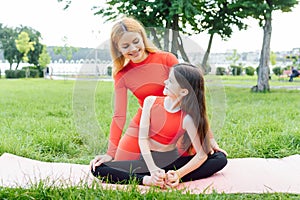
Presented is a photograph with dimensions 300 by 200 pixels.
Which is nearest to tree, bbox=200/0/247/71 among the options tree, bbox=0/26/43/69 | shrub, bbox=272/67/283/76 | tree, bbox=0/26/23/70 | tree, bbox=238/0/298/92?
tree, bbox=238/0/298/92

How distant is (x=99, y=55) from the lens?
204 cm

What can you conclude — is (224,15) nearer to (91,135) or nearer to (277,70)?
(91,135)

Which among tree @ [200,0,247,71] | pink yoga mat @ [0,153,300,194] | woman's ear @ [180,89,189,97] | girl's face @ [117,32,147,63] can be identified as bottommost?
pink yoga mat @ [0,153,300,194]

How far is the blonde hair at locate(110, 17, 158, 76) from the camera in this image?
197 centimetres

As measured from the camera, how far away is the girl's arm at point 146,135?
1.97 m

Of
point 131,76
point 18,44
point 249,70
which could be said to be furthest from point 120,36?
point 249,70

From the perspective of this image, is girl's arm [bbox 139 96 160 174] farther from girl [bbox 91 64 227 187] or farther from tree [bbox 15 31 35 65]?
tree [bbox 15 31 35 65]

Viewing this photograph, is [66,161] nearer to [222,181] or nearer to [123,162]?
[123,162]

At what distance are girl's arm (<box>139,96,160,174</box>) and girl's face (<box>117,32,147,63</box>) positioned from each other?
0.81ft

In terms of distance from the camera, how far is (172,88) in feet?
6.44

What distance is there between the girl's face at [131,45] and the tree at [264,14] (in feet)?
22.0

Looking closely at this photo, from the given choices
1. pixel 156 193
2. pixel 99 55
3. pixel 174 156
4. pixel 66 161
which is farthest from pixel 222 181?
pixel 66 161

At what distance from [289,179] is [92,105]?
1.29 meters

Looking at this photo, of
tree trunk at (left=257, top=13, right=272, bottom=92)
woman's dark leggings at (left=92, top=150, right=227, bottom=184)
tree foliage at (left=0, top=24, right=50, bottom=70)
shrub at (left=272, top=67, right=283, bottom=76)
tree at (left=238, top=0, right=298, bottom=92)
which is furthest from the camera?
tree foliage at (left=0, top=24, right=50, bottom=70)
